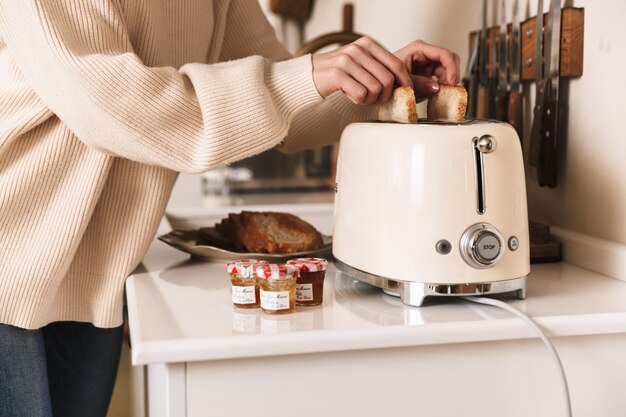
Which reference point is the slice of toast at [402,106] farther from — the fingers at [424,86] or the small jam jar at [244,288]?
the small jam jar at [244,288]

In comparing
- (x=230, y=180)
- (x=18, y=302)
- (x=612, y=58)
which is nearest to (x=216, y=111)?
(x=18, y=302)

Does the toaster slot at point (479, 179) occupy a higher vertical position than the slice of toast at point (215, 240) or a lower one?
higher

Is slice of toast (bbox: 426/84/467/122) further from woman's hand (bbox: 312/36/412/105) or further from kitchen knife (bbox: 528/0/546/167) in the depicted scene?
kitchen knife (bbox: 528/0/546/167)

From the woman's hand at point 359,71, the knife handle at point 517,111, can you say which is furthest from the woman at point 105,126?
the knife handle at point 517,111

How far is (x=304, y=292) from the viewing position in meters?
0.89

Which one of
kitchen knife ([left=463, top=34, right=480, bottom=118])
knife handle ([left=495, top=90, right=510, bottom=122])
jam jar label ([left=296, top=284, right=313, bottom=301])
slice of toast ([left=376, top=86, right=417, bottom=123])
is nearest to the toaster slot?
slice of toast ([left=376, top=86, right=417, bottom=123])

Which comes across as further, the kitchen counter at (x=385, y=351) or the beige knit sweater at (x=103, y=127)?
the beige knit sweater at (x=103, y=127)

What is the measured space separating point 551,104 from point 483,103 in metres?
0.25

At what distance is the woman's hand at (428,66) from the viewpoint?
103cm

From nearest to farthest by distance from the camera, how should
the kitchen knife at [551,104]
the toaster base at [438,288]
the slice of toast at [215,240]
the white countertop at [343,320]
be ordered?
the white countertop at [343,320]
the toaster base at [438,288]
the kitchen knife at [551,104]
the slice of toast at [215,240]

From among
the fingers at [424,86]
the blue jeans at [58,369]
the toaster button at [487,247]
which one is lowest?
the blue jeans at [58,369]

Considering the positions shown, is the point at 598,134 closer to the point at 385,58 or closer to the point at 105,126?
the point at 385,58

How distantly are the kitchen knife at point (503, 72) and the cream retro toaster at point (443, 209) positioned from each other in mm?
439

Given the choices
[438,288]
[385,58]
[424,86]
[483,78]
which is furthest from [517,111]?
[438,288]
